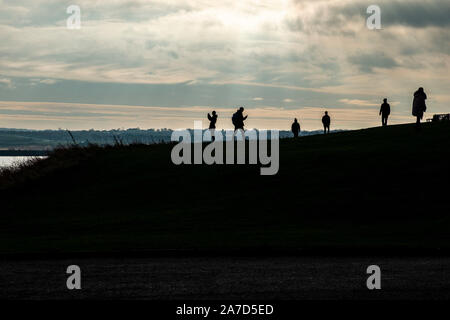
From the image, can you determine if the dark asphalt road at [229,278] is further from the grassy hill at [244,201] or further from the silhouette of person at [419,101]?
the silhouette of person at [419,101]

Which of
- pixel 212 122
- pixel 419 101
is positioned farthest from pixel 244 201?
pixel 212 122

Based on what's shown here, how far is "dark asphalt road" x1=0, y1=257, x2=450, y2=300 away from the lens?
12047mm

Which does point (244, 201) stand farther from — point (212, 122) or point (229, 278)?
point (212, 122)

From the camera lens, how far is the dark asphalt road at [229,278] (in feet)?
39.5

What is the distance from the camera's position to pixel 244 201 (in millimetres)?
29406

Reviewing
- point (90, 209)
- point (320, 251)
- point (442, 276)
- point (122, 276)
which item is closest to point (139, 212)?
point (90, 209)

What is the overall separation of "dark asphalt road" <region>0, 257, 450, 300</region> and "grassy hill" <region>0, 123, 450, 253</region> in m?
1.59

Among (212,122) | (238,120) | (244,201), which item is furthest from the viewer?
(212,122)

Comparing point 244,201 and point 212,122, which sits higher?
point 212,122

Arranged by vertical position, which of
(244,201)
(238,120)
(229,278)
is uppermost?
(238,120)

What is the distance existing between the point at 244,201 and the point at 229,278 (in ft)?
50.8

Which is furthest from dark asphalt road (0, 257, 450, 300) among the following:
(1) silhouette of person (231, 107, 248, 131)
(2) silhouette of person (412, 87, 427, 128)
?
(1) silhouette of person (231, 107, 248, 131)

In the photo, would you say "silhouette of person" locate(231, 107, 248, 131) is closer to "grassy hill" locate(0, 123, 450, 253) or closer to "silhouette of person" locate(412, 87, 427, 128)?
"grassy hill" locate(0, 123, 450, 253)
